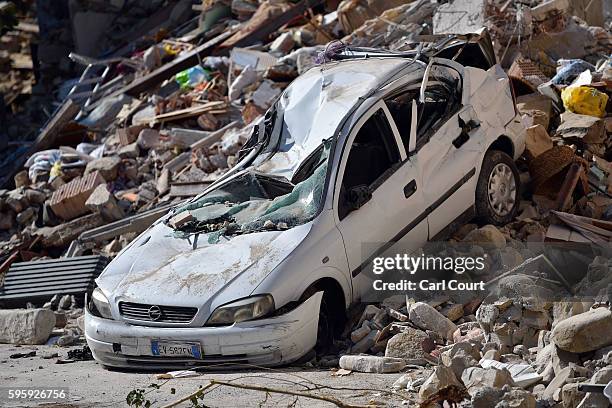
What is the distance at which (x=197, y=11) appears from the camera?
21688 millimetres

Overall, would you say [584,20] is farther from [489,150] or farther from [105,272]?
[105,272]

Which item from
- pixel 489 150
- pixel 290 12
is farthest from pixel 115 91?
pixel 489 150

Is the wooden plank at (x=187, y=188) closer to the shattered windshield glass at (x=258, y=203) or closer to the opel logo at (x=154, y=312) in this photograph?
the shattered windshield glass at (x=258, y=203)

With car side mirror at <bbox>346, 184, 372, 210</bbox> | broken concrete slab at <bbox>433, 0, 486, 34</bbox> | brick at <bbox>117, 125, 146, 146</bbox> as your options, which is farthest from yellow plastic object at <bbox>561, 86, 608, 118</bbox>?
brick at <bbox>117, 125, 146, 146</bbox>

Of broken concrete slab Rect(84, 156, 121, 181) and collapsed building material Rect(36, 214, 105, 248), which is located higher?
broken concrete slab Rect(84, 156, 121, 181)

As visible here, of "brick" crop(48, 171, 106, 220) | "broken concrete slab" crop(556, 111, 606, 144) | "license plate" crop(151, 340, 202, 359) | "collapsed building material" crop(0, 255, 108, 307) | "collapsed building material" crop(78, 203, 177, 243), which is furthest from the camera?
"brick" crop(48, 171, 106, 220)

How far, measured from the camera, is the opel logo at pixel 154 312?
8.71m

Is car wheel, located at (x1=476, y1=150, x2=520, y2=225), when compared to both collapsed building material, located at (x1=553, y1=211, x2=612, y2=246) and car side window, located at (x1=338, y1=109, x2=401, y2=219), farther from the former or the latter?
car side window, located at (x1=338, y1=109, x2=401, y2=219)

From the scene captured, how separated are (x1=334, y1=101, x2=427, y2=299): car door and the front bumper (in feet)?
2.37

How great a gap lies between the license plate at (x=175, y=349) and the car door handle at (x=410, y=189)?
2302 mm

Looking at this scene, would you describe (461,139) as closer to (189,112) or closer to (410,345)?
(410,345)

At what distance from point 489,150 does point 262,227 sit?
262 cm

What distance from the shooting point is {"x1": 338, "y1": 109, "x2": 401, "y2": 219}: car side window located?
9.66 metres

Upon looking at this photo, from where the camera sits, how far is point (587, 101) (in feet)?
40.6
